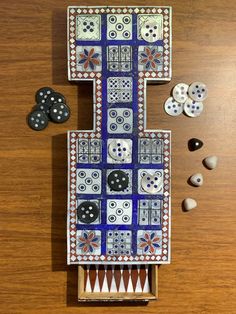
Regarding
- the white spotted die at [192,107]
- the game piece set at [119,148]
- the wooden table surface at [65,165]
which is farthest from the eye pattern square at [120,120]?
the white spotted die at [192,107]

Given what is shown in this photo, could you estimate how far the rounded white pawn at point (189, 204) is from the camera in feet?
5.47

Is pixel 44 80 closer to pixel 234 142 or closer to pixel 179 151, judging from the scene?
pixel 179 151

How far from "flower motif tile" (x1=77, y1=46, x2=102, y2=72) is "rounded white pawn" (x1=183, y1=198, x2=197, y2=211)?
2.00 feet

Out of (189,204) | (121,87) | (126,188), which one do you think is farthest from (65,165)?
(189,204)

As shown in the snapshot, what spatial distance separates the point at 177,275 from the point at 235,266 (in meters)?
0.23

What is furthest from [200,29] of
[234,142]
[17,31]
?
[17,31]

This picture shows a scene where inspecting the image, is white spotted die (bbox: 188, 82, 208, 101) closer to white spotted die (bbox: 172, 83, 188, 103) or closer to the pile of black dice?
white spotted die (bbox: 172, 83, 188, 103)

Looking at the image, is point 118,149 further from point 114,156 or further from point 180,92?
point 180,92

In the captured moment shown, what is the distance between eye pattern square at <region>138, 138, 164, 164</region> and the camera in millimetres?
1591

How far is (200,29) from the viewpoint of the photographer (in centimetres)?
168

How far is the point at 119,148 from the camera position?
1591mm

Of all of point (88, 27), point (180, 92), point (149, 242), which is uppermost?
point (88, 27)

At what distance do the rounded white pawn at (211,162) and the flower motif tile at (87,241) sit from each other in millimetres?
486

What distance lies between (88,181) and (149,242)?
1.03 ft
